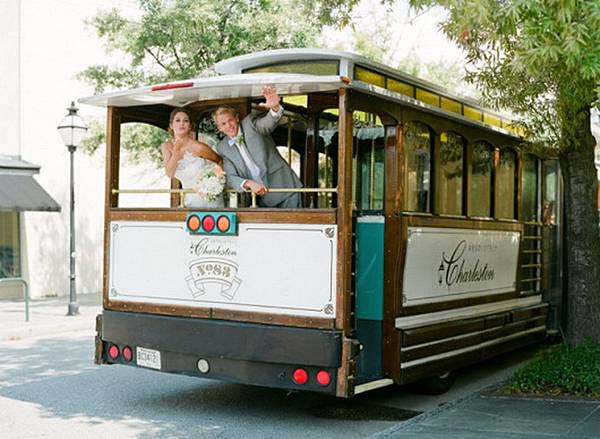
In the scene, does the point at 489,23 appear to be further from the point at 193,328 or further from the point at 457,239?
the point at 193,328

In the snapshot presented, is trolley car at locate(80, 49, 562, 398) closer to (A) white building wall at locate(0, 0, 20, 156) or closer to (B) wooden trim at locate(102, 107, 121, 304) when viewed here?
(B) wooden trim at locate(102, 107, 121, 304)

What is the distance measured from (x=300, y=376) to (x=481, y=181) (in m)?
3.55

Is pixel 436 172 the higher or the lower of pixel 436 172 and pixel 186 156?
the lower

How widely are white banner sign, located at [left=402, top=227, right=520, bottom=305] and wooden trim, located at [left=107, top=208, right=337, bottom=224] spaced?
1.20m

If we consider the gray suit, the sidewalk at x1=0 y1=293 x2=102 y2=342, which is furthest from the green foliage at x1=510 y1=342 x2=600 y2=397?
the sidewalk at x1=0 y1=293 x2=102 y2=342

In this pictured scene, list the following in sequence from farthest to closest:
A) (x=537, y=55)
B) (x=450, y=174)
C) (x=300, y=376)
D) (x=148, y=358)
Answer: (x=450, y=174)
(x=148, y=358)
(x=300, y=376)
(x=537, y=55)

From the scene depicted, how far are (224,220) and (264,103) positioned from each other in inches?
55.5

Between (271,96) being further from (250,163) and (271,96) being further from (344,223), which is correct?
(344,223)

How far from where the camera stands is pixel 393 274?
7.54 m

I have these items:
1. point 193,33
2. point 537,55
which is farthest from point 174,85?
point 193,33

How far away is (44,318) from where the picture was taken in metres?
15.4

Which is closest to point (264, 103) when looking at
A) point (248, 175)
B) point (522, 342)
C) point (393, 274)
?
point (248, 175)

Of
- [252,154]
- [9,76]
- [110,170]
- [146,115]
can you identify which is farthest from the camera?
[9,76]

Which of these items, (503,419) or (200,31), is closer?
(503,419)
